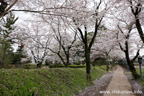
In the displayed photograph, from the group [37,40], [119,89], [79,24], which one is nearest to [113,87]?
[119,89]

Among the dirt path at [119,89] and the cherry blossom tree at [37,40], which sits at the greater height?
the cherry blossom tree at [37,40]

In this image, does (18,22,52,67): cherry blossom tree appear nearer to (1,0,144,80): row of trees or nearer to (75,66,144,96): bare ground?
(1,0,144,80): row of trees

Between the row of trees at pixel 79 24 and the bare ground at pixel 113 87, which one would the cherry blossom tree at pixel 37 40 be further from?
the bare ground at pixel 113 87

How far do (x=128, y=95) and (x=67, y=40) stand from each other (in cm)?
934

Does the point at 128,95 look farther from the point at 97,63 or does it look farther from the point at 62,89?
the point at 97,63

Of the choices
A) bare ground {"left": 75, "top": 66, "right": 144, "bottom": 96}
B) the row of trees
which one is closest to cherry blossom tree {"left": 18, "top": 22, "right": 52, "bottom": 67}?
the row of trees

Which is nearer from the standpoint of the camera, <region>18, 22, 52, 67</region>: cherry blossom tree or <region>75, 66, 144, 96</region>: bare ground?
<region>75, 66, 144, 96</region>: bare ground

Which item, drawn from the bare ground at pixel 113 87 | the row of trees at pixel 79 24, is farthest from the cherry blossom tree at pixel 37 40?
the bare ground at pixel 113 87

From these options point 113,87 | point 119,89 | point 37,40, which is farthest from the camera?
point 37,40

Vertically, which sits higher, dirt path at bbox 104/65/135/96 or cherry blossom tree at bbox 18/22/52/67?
cherry blossom tree at bbox 18/22/52/67

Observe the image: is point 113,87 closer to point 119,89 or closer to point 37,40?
point 119,89

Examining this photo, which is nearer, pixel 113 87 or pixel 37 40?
pixel 113 87

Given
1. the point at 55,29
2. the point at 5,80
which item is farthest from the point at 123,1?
the point at 55,29

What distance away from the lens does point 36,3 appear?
447 cm
